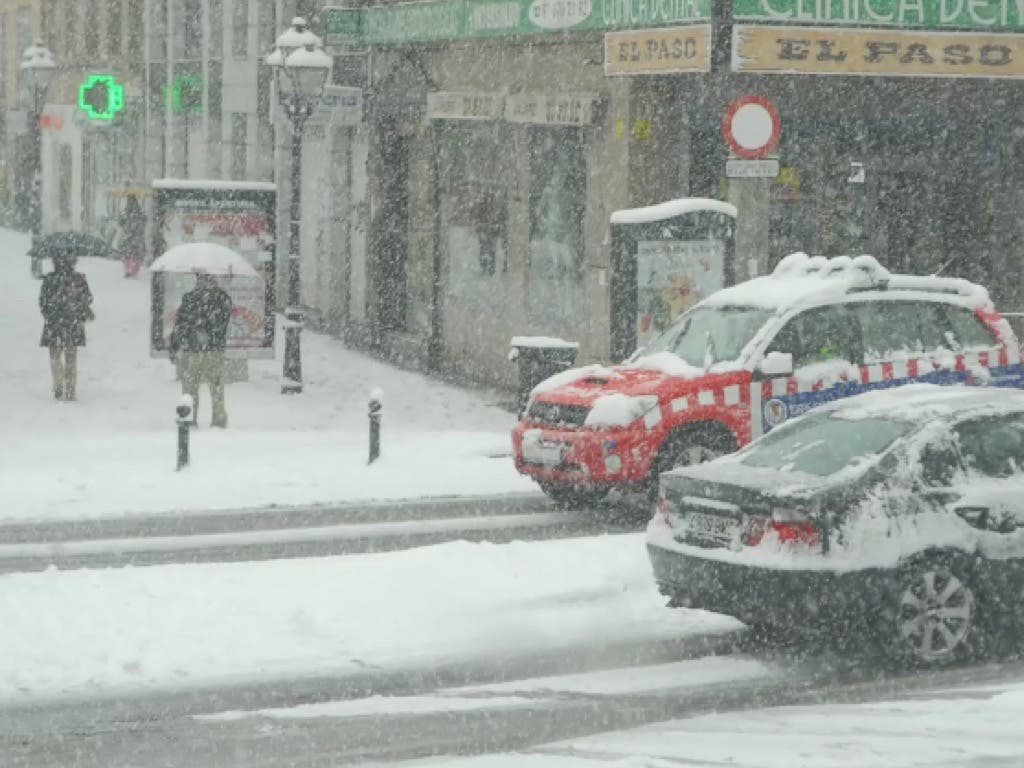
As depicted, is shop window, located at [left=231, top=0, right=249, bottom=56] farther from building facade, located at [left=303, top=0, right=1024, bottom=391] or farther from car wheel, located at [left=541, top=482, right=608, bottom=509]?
car wheel, located at [left=541, top=482, right=608, bottom=509]

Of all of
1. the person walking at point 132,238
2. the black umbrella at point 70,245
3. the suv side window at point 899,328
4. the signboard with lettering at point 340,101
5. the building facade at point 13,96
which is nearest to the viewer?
the suv side window at point 899,328

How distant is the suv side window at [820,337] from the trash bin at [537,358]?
4329 mm

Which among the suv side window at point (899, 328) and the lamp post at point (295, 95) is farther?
the lamp post at point (295, 95)

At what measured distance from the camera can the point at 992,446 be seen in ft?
37.6

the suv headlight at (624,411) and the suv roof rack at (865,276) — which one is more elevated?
the suv roof rack at (865,276)

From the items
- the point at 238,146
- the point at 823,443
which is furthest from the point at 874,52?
the point at 238,146

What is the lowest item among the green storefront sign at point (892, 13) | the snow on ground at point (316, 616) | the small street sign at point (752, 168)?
the snow on ground at point (316, 616)

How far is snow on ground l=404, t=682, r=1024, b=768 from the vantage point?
8.66m

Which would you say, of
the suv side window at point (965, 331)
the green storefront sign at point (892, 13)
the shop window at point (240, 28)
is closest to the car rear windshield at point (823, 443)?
the suv side window at point (965, 331)

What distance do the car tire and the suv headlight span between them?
5167 millimetres

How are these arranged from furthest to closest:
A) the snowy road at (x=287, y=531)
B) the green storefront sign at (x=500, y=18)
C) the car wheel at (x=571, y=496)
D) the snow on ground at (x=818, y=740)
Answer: the green storefront sign at (x=500, y=18) → the car wheel at (x=571, y=496) → the snowy road at (x=287, y=531) → the snow on ground at (x=818, y=740)

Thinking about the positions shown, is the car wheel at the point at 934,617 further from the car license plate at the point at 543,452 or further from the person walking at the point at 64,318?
the person walking at the point at 64,318

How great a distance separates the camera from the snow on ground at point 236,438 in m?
17.8

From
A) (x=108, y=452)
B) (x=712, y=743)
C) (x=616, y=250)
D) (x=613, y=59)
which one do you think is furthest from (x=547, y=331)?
(x=712, y=743)
